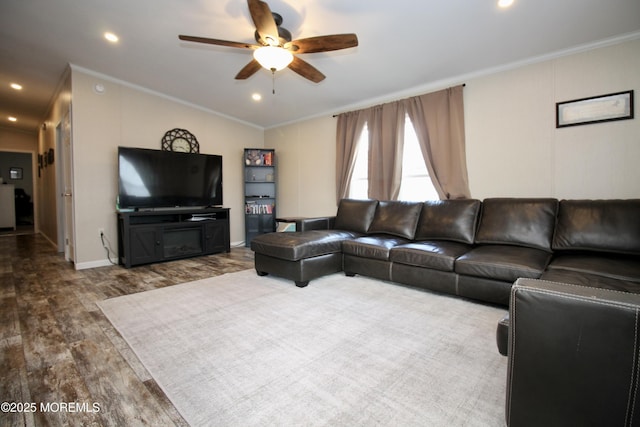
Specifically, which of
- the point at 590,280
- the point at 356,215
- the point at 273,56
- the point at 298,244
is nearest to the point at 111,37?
the point at 273,56

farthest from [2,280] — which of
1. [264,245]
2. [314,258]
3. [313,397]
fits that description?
[313,397]

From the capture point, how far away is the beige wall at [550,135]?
2.68 metres

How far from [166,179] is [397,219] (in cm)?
353

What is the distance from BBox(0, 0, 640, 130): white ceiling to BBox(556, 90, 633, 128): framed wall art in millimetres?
526

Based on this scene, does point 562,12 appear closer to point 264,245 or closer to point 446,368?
point 446,368

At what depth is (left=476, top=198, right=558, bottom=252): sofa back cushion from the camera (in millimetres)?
2686

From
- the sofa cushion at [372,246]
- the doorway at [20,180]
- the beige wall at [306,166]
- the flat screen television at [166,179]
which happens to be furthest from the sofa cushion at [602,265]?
the doorway at [20,180]

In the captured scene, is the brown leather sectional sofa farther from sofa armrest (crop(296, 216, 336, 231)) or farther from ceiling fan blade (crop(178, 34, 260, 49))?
ceiling fan blade (crop(178, 34, 260, 49))

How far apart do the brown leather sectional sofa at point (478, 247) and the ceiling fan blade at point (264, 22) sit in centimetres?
190

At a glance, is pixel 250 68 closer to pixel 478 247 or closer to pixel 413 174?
pixel 413 174

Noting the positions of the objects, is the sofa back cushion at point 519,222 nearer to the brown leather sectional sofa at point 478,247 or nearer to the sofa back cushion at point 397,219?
the brown leather sectional sofa at point 478,247

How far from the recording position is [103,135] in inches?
162

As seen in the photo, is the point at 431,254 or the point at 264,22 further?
the point at 431,254

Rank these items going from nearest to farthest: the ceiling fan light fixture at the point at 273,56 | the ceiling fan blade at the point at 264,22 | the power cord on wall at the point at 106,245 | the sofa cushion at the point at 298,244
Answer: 1. the ceiling fan blade at the point at 264,22
2. the ceiling fan light fixture at the point at 273,56
3. the sofa cushion at the point at 298,244
4. the power cord on wall at the point at 106,245
